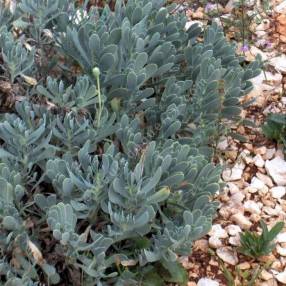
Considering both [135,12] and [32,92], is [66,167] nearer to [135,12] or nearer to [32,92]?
[32,92]

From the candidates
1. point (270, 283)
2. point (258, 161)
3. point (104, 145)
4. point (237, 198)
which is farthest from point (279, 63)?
point (104, 145)

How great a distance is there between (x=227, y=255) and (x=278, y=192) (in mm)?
384

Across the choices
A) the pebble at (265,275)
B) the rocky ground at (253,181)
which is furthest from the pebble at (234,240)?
the pebble at (265,275)

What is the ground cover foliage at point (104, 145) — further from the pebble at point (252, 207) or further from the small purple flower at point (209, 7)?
the small purple flower at point (209, 7)

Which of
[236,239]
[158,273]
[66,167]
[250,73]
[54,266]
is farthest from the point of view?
[250,73]

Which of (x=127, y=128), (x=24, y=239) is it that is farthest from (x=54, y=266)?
(x=127, y=128)

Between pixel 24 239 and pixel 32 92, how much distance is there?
543 millimetres

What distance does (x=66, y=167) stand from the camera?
6.47 feet

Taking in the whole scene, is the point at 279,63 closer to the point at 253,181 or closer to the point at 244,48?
the point at 244,48

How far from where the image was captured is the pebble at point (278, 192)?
8.63ft

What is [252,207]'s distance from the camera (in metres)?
2.57

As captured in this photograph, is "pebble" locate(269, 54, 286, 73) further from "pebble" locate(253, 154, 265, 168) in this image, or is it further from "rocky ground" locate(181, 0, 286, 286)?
"pebble" locate(253, 154, 265, 168)

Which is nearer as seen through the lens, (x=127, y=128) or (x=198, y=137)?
(x=127, y=128)

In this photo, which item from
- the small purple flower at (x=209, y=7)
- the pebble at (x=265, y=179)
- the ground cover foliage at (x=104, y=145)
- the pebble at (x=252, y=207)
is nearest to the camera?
the ground cover foliage at (x=104, y=145)
